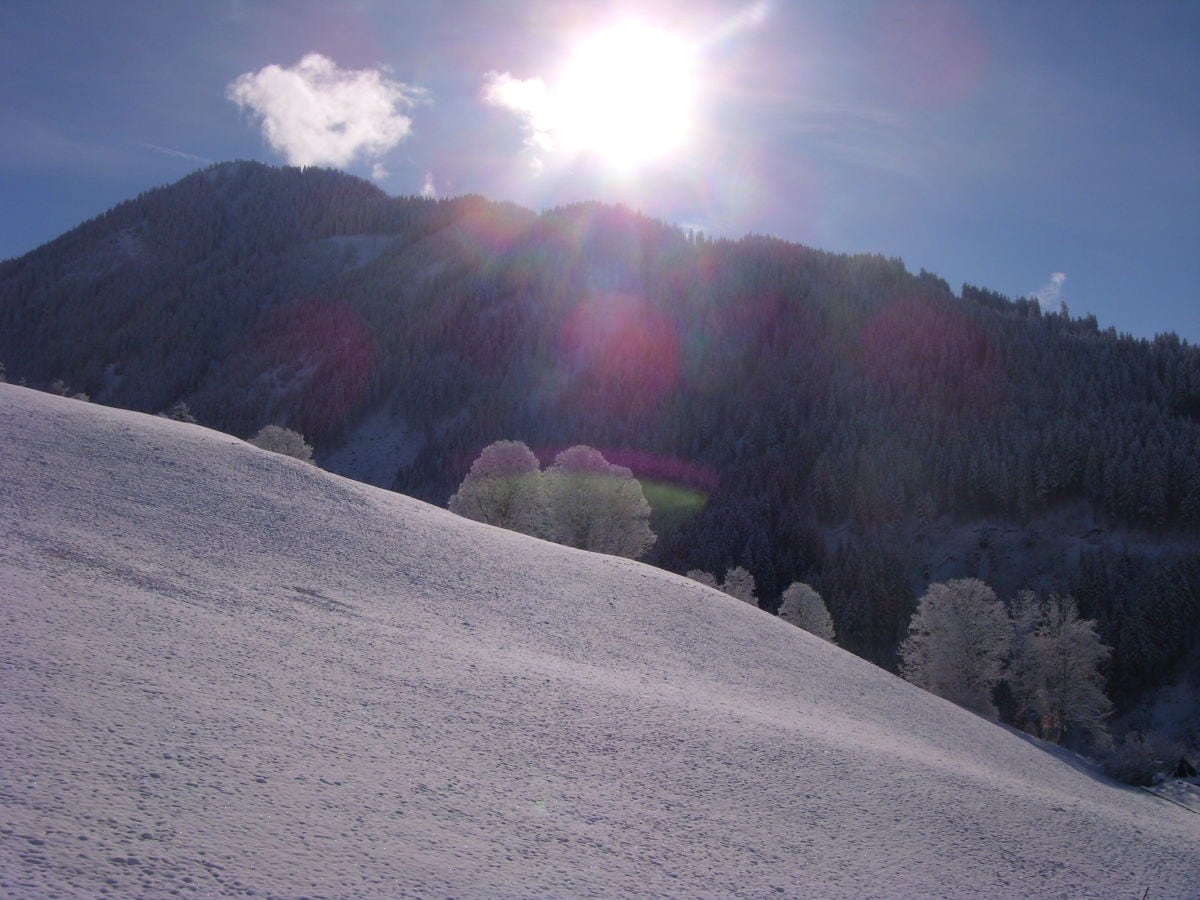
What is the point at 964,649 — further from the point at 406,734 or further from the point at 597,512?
the point at 406,734

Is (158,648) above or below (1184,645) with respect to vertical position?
below

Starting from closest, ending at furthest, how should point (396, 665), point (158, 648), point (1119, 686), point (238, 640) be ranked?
1. point (158, 648)
2. point (238, 640)
3. point (396, 665)
4. point (1119, 686)

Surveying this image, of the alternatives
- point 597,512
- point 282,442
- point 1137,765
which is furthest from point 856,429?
point 1137,765

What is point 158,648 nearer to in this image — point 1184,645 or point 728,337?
point 1184,645

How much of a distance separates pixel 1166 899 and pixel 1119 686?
84.6 meters

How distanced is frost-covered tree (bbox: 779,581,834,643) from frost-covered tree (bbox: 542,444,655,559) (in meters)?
10.9

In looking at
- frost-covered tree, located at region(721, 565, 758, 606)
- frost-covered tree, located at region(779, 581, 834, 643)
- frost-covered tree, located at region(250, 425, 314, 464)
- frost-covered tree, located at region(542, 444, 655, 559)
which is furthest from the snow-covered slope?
frost-covered tree, located at region(250, 425, 314, 464)

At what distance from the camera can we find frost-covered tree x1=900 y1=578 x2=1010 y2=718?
150 feet

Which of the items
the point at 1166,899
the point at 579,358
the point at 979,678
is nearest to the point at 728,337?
the point at 579,358

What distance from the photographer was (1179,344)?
150625 millimetres

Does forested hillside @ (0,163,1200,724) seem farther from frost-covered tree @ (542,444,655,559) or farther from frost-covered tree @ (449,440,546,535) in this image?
frost-covered tree @ (449,440,546,535)

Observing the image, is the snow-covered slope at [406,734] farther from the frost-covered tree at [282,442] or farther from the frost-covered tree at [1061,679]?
the frost-covered tree at [282,442]

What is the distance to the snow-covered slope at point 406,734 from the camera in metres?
7.68

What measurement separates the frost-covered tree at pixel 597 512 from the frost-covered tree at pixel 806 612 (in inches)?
430
